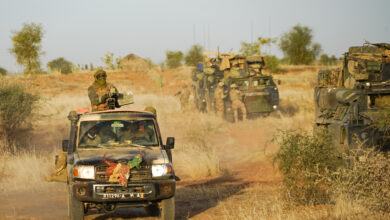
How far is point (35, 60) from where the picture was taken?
159 ft

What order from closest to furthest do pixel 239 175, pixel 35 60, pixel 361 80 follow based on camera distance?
pixel 361 80, pixel 239 175, pixel 35 60

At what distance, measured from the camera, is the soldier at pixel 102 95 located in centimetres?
1015

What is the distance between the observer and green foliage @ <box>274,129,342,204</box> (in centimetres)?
931

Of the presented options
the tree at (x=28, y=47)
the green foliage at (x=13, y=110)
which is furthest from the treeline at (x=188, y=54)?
the green foliage at (x=13, y=110)

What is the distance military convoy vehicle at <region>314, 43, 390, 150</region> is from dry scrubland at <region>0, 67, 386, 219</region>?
1.38 m

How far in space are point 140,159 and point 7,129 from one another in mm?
11543

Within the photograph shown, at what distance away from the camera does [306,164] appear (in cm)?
959

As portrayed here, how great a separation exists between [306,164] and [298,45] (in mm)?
55922

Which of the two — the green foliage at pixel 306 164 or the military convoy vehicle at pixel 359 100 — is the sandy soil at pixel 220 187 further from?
the military convoy vehicle at pixel 359 100

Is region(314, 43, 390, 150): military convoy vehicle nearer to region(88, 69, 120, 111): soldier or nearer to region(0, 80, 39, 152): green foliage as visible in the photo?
region(88, 69, 120, 111): soldier

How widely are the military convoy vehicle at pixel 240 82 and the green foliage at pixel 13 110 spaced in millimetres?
8481

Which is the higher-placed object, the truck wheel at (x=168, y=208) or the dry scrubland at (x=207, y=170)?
the truck wheel at (x=168, y=208)

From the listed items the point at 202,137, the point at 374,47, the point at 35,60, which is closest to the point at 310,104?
the point at 202,137

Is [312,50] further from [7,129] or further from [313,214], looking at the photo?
[313,214]
